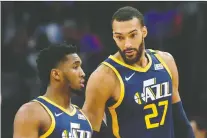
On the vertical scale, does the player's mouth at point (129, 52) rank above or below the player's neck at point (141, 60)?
above

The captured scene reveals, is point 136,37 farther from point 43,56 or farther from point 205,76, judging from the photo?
point 205,76

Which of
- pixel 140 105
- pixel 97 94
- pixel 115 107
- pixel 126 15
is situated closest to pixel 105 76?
pixel 97 94

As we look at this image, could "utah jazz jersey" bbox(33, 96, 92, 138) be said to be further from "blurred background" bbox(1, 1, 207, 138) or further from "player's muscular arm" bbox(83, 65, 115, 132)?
"blurred background" bbox(1, 1, 207, 138)

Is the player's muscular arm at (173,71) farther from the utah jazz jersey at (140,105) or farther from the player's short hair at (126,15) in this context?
the player's short hair at (126,15)

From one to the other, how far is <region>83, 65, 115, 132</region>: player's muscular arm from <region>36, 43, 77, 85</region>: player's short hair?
1.67 feet

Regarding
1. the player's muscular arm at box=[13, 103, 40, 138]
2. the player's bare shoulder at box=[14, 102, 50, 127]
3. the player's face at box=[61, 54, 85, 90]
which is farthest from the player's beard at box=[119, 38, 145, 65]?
the player's muscular arm at box=[13, 103, 40, 138]

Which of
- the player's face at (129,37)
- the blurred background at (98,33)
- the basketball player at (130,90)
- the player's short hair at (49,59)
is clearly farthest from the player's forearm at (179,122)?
the blurred background at (98,33)

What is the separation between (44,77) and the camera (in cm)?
507

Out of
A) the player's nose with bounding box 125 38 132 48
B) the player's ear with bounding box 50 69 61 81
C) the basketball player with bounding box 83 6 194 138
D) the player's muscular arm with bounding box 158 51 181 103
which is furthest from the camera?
the player's muscular arm with bounding box 158 51 181 103

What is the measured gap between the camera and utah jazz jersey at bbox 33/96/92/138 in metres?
4.84

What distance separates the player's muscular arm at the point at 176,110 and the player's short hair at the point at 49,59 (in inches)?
45.6

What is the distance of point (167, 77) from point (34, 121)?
5.02 feet

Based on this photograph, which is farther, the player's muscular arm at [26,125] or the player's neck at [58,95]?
the player's neck at [58,95]

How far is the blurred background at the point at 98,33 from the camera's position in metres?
9.62
